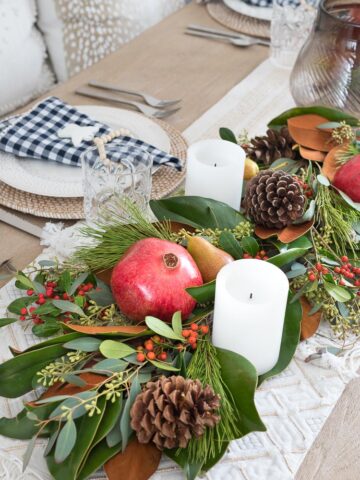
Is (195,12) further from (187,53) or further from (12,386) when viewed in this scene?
(12,386)

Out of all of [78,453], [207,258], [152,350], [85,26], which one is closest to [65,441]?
[78,453]

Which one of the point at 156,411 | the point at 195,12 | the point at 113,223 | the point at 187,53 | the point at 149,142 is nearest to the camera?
the point at 156,411

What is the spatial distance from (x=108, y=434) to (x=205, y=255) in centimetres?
24

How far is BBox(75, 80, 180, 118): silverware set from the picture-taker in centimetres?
125

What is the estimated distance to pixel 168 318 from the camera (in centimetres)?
70

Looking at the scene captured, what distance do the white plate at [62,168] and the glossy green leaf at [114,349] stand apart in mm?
394

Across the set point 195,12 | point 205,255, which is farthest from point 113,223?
point 195,12

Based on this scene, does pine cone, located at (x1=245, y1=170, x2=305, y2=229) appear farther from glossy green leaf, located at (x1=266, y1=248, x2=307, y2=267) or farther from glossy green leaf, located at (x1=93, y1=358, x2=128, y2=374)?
glossy green leaf, located at (x1=93, y1=358, x2=128, y2=374)

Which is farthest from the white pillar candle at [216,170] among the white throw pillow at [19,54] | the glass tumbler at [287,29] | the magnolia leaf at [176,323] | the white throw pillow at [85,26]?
the white throw pillow at [85,26]

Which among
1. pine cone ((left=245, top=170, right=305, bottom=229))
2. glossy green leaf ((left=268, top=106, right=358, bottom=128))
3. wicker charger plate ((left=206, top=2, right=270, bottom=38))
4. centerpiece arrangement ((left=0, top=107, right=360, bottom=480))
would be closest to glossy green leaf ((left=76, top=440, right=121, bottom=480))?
centerpiece arrangement ((left=0, top=107, right=360, bottom=480))

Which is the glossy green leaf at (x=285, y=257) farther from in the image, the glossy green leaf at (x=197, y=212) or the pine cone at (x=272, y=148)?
the pine cone at (x=272, y=148)

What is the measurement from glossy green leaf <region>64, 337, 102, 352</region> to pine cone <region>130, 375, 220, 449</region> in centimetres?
9

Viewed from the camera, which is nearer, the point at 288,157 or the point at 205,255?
the point at 205,255

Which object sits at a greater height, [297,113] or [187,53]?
A: [297,113]
